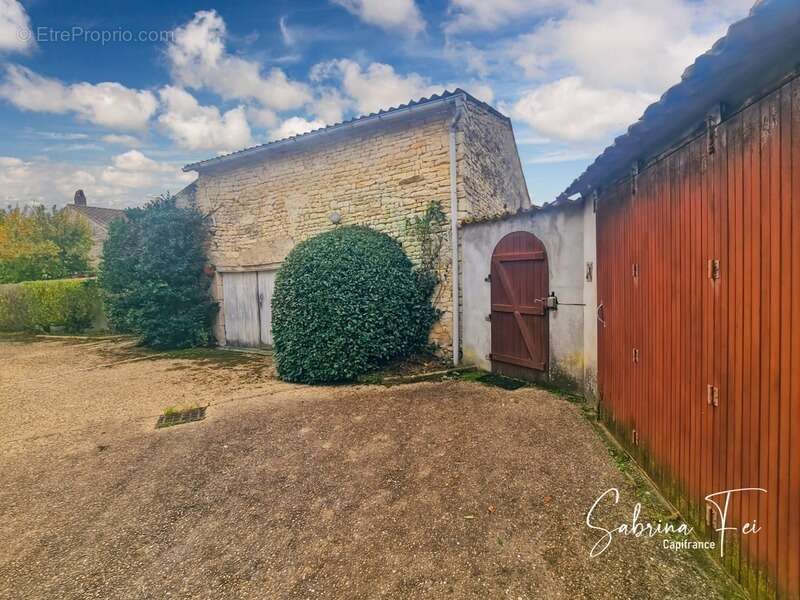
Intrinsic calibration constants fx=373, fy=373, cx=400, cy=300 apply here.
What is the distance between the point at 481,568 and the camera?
7.39 ft

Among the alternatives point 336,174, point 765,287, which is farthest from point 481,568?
point 336,174

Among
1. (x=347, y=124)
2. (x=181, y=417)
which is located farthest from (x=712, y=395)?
(x=347, y=124)

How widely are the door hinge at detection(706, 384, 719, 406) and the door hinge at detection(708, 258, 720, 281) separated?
631 millimetres

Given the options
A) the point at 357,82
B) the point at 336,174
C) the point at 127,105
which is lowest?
the point at 336,174

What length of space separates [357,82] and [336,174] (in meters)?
2.93

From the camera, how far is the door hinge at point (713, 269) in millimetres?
2113

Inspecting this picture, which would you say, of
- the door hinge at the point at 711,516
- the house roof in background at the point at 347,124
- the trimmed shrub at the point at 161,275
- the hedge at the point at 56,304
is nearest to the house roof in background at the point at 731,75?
the door hinge at the point at 711,516

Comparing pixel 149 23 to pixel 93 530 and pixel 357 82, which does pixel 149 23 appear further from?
pixel 93 530

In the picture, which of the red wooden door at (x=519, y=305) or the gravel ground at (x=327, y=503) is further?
the red wooden door at (x=519, y=305)

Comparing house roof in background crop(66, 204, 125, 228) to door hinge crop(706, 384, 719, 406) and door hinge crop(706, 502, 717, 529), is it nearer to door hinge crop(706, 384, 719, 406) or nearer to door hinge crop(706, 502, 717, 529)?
door hinge crop(706, 384, 719, 406)
